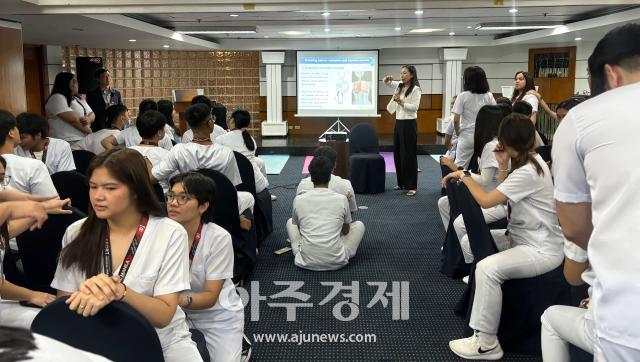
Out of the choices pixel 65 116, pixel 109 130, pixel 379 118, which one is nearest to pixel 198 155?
pixel 109 130

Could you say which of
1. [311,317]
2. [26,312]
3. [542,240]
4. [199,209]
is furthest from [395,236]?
[26,312]

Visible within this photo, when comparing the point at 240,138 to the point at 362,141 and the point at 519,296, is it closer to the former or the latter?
the point at 362,141

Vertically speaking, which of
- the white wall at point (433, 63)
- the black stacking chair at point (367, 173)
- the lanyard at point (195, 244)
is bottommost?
the black stacking chair at point (367, 173)

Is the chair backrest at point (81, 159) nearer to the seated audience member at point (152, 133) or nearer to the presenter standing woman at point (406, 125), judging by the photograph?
the seated audience member at point (152, 133)

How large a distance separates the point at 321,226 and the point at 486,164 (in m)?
1.21

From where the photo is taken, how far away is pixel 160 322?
1616 mm

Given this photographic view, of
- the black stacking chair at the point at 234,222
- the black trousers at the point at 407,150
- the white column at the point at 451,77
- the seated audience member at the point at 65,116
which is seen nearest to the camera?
the black stacking chair at the point at 234,222

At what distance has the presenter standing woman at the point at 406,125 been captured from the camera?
21.7 ft

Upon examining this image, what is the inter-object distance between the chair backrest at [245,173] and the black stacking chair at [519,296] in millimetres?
1906

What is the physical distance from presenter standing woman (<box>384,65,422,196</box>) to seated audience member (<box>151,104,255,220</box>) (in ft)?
10.7

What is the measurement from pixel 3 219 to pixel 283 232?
3605 millimetres

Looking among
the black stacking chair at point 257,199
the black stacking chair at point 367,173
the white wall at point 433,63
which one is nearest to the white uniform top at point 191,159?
the black stacking chair at point 257,199

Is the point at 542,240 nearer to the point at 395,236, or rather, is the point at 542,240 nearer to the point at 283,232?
the point at 395,236

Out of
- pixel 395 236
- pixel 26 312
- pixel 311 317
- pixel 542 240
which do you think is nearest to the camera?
pixel 26 312
